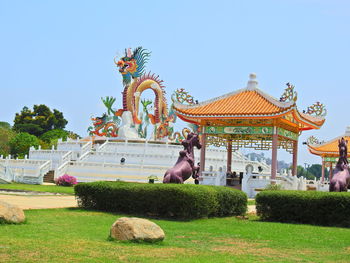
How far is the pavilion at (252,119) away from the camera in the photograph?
2445 cm

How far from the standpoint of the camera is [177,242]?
9.89 m

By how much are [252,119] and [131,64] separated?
23100 mm

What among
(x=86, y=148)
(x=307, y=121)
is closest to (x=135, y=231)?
(x=307, y=121)

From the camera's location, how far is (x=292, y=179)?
79.9 feet

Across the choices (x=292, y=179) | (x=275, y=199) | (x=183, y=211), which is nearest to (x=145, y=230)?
(x=183, y=211)

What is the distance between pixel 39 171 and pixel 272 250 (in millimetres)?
26455

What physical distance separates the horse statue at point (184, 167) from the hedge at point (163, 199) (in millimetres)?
2085

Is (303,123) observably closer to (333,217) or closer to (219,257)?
(333,217)

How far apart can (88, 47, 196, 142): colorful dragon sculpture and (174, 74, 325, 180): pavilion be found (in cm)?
1887

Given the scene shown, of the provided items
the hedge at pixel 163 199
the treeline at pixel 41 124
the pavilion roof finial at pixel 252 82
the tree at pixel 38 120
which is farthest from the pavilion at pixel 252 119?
the tree at pixel 38 120

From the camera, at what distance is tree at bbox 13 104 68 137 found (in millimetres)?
76750

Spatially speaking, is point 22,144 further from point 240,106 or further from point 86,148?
point 240,106

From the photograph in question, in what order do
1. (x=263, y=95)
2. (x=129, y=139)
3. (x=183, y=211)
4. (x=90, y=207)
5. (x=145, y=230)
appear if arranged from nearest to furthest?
(x=145, y=230), (x=183, y=211), (x=90, y=207), (x=263, y=95), (x=129, y=139)

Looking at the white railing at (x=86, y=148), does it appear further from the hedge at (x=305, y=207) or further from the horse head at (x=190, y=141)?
the hedge at (x=305, y=207)
